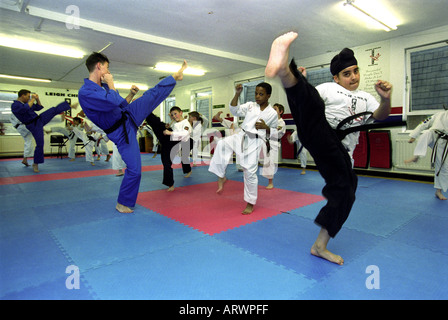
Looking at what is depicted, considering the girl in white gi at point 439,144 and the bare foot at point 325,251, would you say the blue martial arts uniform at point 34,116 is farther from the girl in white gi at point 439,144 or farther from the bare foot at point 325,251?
the girl in white gi at point 439,144

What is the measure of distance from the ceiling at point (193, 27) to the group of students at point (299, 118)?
2391 millimetres

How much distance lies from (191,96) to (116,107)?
10.0 meters

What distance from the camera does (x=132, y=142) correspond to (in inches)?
143

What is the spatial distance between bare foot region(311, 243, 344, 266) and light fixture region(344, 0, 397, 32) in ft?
14.7

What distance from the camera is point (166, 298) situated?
1.63m

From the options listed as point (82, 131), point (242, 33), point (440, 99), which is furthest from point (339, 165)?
point (82, 131)

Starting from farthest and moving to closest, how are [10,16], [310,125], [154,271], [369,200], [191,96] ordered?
[191,96]
[10,16]
[369,200]
[154,271]
[310,125]

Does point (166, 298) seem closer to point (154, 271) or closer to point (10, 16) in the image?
point (154, 271)

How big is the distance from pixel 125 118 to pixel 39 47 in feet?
19.2

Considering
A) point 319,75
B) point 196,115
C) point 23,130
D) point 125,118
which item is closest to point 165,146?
point 125,118

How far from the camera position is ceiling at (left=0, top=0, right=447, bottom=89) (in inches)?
193

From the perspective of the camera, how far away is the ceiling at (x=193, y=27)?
4902mm

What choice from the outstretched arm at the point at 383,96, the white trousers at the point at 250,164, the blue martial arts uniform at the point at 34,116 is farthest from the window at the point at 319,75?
the blue martial arts uniform at the point at 34,116

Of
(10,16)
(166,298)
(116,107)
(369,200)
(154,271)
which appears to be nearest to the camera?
(166,298)
